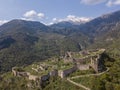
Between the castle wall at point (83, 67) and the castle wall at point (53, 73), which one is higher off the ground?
the castle wall at point (83, 67)

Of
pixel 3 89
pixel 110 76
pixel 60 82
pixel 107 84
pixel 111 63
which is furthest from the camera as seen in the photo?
pixel 3 89

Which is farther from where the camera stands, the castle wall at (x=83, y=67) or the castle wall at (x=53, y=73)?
the castle wall at (x=53, y=73)

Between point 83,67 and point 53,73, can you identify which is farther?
point 83,67

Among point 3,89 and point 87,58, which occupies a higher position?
point 87,58

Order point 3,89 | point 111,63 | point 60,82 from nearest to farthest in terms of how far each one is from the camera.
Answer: point 60,82 < point 111,63 < point 3,89

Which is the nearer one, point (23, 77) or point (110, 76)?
point (110, 76)

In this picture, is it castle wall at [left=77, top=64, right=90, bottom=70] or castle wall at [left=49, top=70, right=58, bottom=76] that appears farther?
castle wall at [left=49, top=70, right=58, bottom=76]

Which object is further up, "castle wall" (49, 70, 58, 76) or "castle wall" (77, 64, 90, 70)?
"castle wall" (77, 64, 90, 70)

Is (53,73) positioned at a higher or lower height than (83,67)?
lower

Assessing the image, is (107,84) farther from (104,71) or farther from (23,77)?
(23,77)

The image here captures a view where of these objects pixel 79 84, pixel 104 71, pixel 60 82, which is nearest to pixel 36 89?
pixel 60 82
